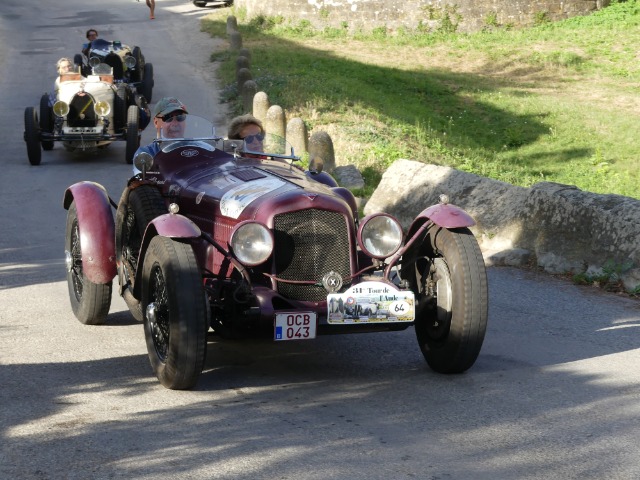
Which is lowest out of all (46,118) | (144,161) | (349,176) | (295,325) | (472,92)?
(472,92)

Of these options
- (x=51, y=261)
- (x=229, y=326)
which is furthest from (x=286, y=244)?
(x=51, y=261)

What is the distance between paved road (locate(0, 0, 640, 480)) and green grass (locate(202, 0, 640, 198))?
603 cm

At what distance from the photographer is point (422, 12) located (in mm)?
30812

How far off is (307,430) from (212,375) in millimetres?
1373

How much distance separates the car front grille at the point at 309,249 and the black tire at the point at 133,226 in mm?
1263

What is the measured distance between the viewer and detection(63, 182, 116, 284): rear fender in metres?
8.37

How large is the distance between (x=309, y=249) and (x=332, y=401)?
110cm

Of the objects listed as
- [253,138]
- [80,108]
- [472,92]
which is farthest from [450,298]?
[472,92]

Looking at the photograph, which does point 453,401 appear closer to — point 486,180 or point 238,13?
point 486,180

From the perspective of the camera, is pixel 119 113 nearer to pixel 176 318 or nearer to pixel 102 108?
pixel 102 108

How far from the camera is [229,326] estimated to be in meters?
7.06

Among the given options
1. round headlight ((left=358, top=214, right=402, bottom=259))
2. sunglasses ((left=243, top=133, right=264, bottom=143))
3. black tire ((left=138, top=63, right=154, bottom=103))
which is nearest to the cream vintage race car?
black tire ((left=138, top=63, right=154, bottom=103))

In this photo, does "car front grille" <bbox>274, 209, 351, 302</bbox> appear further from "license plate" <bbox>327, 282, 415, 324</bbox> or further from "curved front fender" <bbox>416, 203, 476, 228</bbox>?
"curved front fender" <bbox>416, 203, 476, 228</bbox>

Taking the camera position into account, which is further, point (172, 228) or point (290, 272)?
point (290, 272)
